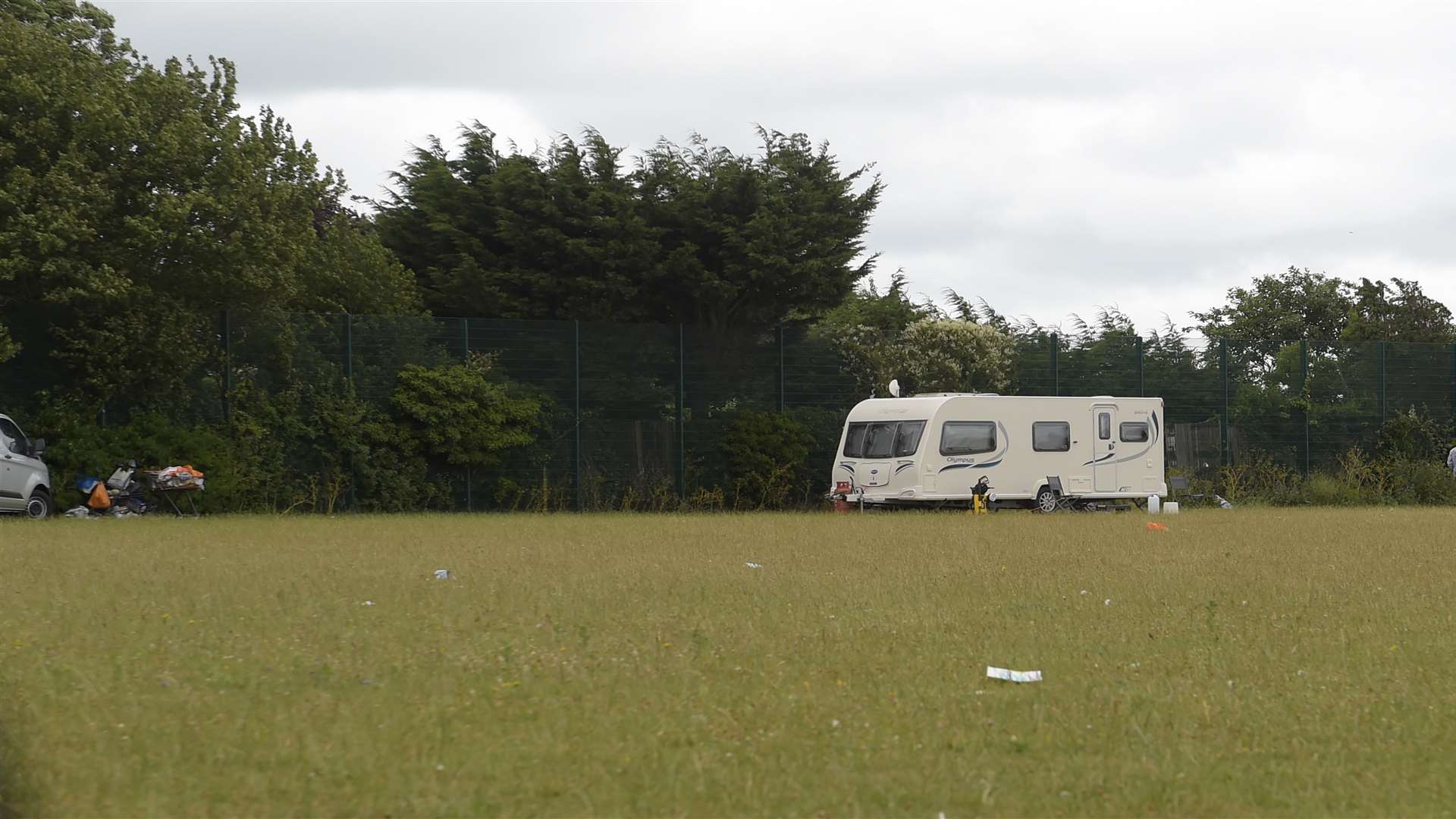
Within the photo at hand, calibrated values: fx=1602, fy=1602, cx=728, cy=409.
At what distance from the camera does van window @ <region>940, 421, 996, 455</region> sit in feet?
89.5

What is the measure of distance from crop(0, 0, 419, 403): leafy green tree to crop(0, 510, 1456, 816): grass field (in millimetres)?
7648

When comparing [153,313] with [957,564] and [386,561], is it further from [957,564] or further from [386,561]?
[957,564]

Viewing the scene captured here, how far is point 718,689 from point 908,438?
19.5 m

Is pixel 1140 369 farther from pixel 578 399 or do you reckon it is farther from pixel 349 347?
pixel 349 347

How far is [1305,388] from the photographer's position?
32.8 meters

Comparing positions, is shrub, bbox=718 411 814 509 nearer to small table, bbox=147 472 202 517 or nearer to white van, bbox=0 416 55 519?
small table, bbox=147 472 202 517

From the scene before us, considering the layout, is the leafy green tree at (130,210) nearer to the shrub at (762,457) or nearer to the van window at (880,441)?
the shrub at (762,457)

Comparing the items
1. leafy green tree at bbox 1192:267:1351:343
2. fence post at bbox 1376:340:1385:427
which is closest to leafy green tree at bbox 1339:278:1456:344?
leafy green tree at bbox 1192:267:1351:343

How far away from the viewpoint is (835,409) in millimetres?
29750

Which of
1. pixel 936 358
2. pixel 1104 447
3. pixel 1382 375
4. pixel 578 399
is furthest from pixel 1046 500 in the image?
pixel 1382 375

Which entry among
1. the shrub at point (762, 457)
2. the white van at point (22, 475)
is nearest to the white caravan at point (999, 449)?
the shrub at point (762, 457)

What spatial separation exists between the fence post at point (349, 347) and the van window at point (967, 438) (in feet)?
32.3

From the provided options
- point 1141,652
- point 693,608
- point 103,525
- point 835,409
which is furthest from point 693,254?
point 1141,652

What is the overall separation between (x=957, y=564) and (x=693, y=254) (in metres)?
16.8
